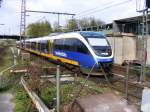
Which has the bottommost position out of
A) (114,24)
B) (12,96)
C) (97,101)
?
(12,96)

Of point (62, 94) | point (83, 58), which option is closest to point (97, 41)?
point (83, 58)

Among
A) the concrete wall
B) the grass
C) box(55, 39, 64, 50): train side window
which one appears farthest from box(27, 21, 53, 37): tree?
the grass

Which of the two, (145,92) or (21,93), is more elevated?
(145,92)

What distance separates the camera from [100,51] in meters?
22.5

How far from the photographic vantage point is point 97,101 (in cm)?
829

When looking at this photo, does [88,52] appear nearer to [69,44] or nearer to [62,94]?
[69,44]

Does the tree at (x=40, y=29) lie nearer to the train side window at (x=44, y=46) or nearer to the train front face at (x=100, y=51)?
the train side window at (x=44, y=46)

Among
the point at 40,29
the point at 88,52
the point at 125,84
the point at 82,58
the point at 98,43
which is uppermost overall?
the point at 40,29

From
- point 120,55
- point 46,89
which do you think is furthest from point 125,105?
point 120,55

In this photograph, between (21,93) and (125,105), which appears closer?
(125,105)

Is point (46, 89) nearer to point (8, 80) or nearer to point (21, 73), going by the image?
point (8, 80)

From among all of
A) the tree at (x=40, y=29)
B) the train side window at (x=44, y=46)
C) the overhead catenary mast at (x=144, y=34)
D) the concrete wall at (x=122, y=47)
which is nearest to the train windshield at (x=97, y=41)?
the overhead catenary mast at (x=144, y=34)

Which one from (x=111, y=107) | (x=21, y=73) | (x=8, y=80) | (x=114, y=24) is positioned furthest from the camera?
(x=114, y=24)

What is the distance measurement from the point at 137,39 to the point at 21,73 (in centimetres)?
1870
